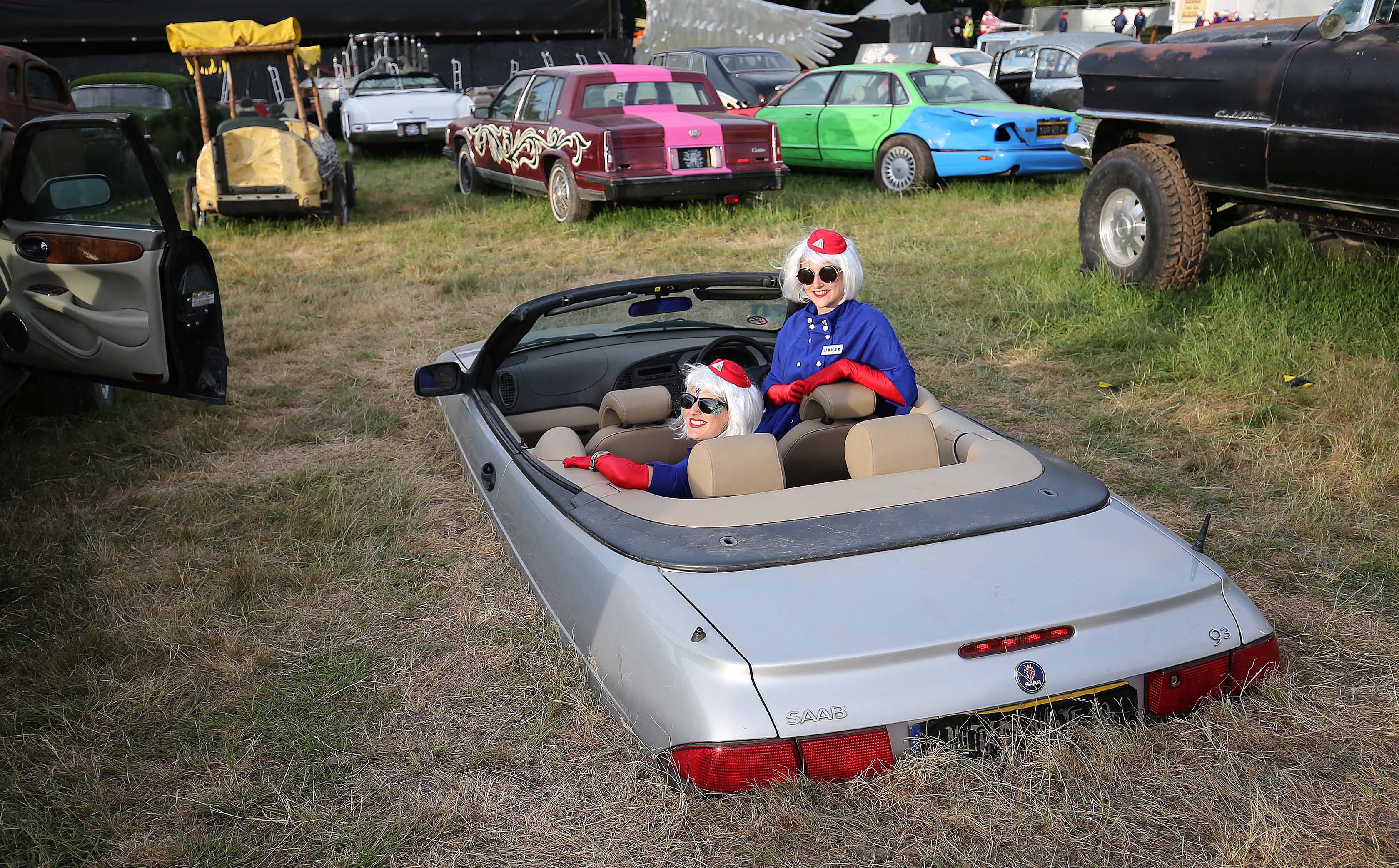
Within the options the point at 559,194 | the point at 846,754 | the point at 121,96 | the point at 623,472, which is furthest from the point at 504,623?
the point at 121,96

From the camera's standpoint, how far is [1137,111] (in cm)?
696

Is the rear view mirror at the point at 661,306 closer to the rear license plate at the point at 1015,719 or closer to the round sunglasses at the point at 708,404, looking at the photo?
the round sunglasses at the point at 708,404

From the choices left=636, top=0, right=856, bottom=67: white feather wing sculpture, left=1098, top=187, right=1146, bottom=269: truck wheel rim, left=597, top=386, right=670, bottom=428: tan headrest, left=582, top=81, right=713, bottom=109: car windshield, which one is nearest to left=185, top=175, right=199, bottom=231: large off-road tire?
left=582, top=81, right=713, bottom=109: car windshield

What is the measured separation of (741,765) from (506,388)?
223 centimetres

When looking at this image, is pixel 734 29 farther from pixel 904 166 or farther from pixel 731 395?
pixel 731 395

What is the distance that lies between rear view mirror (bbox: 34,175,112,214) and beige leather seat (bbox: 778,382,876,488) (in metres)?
3.19

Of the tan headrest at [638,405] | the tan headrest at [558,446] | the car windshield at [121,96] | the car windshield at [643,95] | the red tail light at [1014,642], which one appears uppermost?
the car windshield at [121,96]

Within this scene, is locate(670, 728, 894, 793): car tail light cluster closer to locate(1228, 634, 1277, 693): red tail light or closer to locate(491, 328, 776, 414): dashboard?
locate(1228, 634, 1277, 693): red tail light

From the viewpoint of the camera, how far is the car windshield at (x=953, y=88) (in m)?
11.7

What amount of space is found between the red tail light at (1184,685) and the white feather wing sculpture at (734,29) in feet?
75.7

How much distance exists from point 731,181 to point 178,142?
30.7 ft

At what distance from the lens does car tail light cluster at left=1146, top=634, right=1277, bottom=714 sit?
2.41 m

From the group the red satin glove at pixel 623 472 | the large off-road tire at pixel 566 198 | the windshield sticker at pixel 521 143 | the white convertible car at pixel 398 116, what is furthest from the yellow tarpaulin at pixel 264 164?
the red satin glove at pixel 623 472

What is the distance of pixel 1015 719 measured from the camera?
2.32 m
